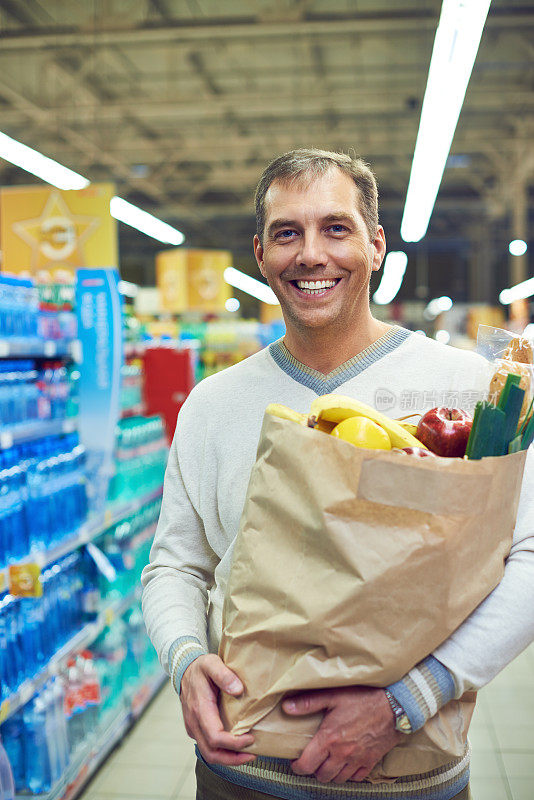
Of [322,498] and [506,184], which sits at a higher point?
[506,184]

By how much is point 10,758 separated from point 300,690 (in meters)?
2.63

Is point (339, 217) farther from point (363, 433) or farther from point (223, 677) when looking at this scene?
point (223, 677)

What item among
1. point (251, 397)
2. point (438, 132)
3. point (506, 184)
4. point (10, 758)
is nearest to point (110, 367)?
point (10, 758)

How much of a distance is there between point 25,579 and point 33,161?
5.25m

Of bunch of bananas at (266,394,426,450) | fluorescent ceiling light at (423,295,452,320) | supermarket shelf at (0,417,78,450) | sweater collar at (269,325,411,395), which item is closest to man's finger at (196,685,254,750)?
bunch of bananas at (266,394,426,450)

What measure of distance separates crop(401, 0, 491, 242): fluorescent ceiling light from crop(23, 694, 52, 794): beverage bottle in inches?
145

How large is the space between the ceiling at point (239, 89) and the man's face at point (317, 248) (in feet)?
25.6

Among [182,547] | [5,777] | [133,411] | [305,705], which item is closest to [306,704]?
[305,705]

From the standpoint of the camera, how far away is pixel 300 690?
117 centimetres

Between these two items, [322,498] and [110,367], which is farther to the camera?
[110,367]

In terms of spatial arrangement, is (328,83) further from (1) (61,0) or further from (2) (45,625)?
(2) (45,625)

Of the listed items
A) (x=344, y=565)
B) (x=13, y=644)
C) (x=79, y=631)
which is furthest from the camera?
(x=79, y=631)

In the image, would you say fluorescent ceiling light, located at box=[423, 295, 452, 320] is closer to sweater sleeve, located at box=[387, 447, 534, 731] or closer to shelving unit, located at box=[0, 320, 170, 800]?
shelving unit, located at box=[0, 320, 170, 800]

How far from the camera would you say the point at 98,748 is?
3.87m
